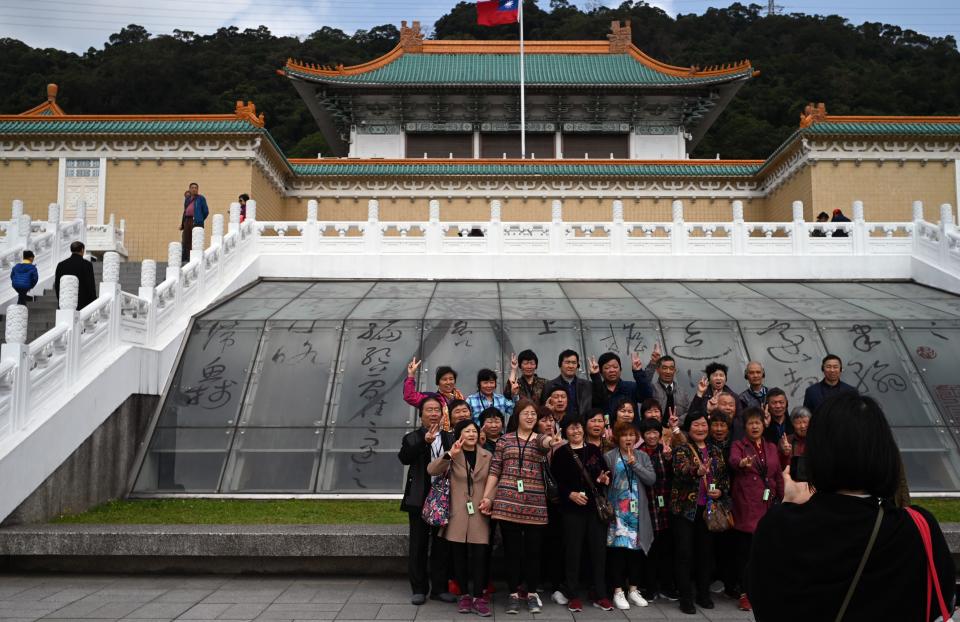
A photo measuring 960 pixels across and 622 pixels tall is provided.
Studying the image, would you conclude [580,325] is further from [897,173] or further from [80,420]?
[897,173]

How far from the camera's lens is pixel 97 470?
780 cm

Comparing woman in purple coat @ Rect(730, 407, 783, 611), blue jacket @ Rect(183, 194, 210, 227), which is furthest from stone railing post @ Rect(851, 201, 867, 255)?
blue jacket @ Rect(183, 194, 210, 227)

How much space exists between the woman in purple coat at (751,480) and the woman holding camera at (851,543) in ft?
11.0

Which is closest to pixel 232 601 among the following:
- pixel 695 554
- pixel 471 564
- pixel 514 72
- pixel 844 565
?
pixel 471 564

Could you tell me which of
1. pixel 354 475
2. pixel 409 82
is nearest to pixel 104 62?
pixel 409 82

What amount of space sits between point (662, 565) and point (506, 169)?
16266 mm

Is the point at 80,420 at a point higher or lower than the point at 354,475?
higher

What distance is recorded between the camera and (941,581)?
216cm

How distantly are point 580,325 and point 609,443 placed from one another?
15.2ft

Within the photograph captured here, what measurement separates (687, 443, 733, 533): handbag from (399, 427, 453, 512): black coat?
1976mm

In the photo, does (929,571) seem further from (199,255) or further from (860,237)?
(860,237)

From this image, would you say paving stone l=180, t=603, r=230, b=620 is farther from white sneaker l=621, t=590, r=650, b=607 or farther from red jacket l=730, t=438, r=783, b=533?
red jacket l=730, t=438, r=783, b=533

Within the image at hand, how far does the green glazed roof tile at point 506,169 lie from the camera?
68.2 ft

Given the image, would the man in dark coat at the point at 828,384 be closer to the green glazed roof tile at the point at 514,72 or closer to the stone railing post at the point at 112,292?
the stone railing post at the point at 112,292
